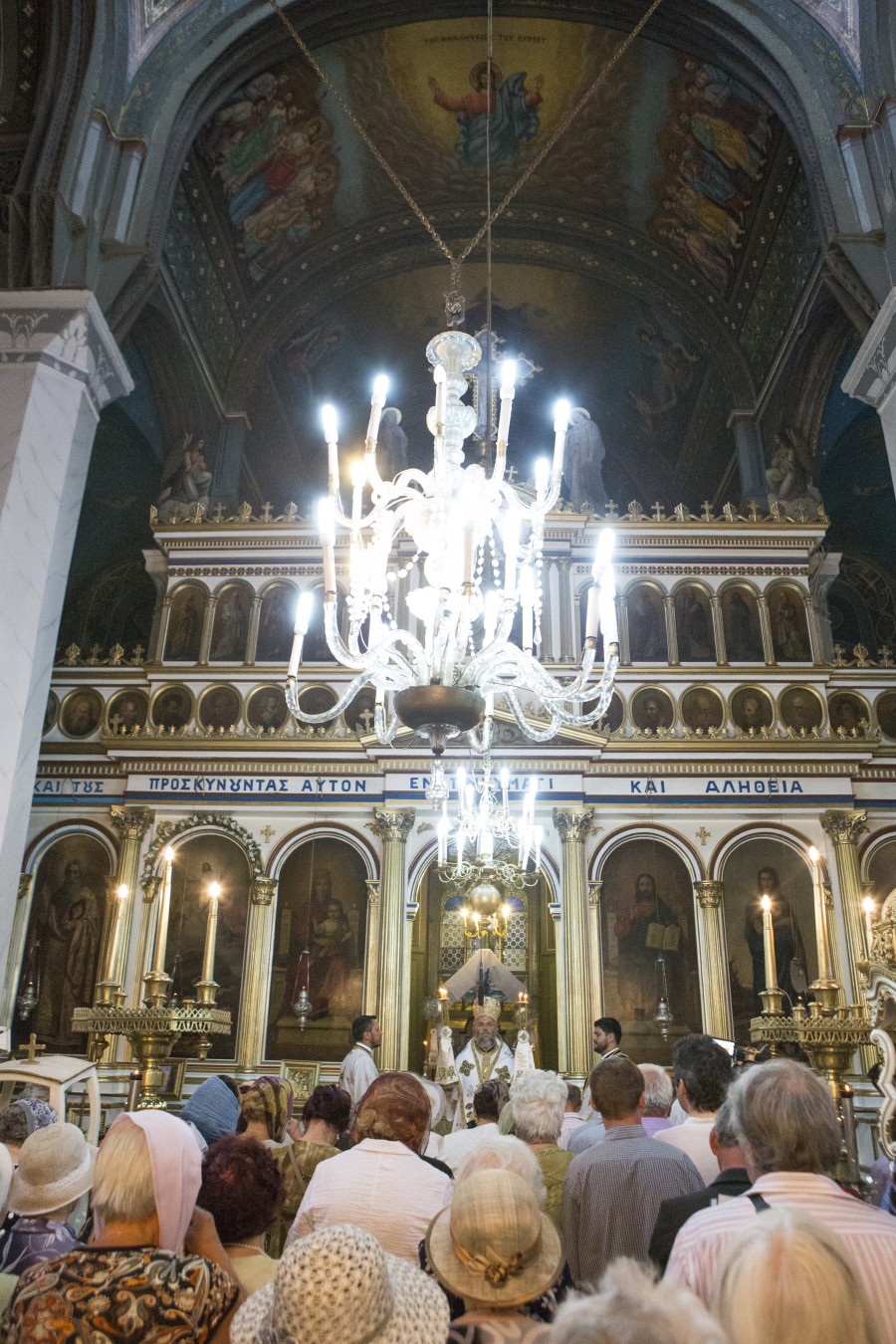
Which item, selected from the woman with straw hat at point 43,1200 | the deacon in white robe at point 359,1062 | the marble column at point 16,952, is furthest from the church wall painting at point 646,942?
the woman with straw hat at point 43,1200

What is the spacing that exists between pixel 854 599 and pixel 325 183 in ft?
37.2

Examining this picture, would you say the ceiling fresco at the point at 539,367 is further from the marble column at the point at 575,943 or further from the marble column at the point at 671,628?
the marble column at the point at 575,943

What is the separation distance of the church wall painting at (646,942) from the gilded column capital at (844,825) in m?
1.67

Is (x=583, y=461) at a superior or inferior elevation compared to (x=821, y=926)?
superior

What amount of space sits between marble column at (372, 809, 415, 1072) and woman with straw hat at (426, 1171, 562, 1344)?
28.4 ft

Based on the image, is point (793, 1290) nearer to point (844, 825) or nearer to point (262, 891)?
point (262, 891)

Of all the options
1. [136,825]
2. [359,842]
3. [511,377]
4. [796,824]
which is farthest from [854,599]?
[511,377]

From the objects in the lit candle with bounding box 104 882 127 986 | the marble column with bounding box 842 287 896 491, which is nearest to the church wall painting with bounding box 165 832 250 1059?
the lit candle with bounding box 104 882 127 986

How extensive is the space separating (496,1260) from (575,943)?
9.19m

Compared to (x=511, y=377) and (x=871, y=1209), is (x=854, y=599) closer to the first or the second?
(x=511, y=377)

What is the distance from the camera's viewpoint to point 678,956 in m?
11.0

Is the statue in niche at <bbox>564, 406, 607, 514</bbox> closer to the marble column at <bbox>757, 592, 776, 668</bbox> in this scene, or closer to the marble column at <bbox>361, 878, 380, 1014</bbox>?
the marble column at <bbox>757, 592, 776, 668</bbox>

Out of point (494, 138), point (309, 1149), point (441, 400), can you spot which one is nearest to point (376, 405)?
point (441, 400)

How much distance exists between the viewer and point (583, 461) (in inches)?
555
